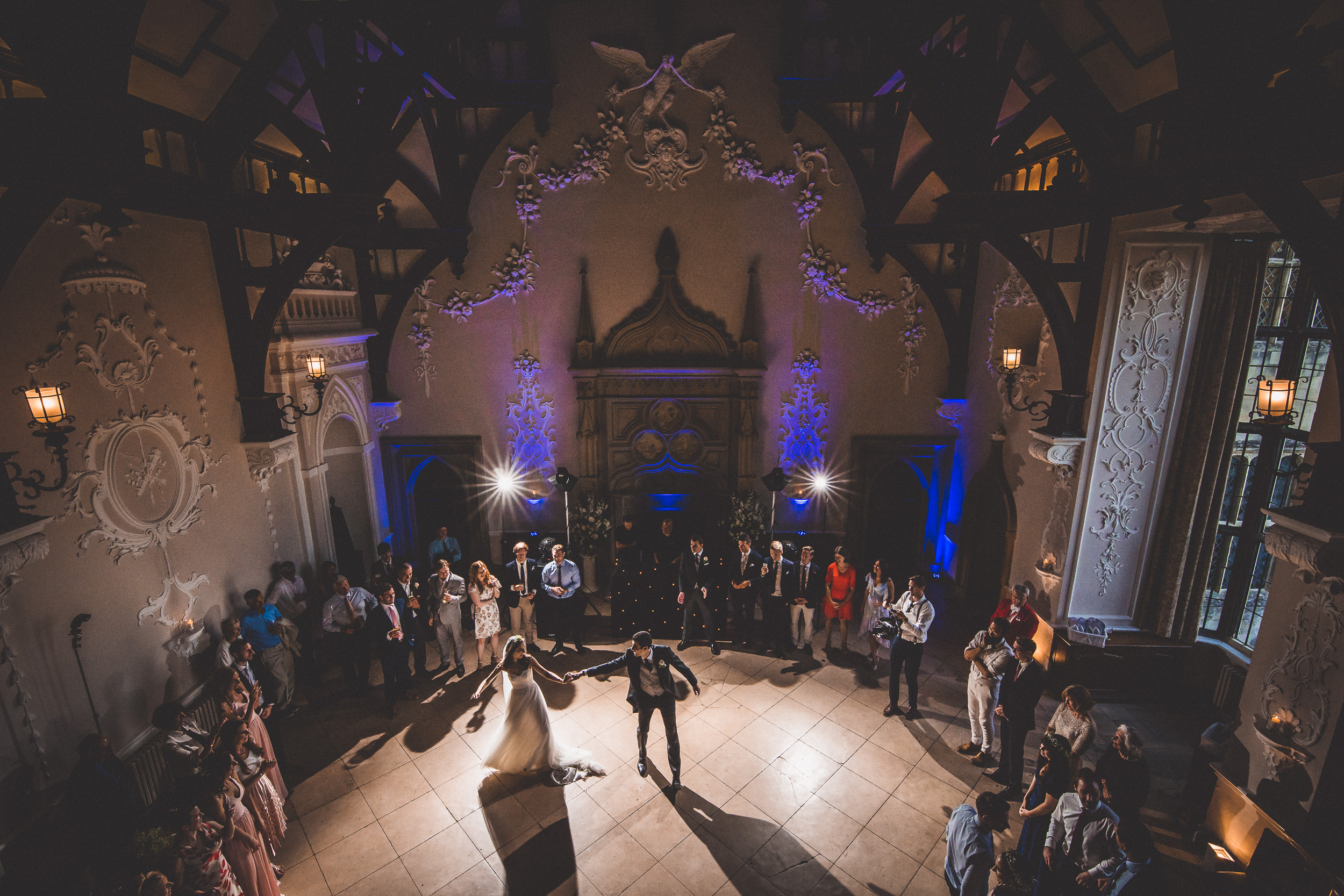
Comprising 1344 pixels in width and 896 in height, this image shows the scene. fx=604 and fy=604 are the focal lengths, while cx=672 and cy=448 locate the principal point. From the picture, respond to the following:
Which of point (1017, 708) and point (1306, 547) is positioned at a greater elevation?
point (1306, 547)

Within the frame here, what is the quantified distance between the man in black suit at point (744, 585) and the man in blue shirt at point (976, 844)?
383 centimetres

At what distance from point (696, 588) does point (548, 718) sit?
2.51 m

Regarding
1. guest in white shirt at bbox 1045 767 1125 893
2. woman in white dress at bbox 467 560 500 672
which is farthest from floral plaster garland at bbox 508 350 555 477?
guest in white shirt at bbox 1045 767 1125 893

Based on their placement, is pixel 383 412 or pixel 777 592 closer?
pixel 777 592

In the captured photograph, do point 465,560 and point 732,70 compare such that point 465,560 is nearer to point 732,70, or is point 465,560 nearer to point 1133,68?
point 732,70

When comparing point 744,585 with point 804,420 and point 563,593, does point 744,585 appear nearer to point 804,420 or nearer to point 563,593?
point 563,593

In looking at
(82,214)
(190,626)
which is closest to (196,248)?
(82,214)

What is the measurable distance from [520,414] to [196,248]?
4.30 m

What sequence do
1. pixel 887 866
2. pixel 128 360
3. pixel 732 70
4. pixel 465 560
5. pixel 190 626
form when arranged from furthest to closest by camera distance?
pixel 465 560, pixel 732 70, pixel 190 626, pixel 128 360, pixel 887 866

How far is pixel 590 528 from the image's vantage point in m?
8.73

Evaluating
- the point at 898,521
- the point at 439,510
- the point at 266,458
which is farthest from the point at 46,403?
the point at 898,521

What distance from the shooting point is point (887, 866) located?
4.44 meters

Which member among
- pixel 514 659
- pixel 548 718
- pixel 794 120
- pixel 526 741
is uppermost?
pixel 794 120

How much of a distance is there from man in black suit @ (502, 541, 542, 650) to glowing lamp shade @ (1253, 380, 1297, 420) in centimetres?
456
